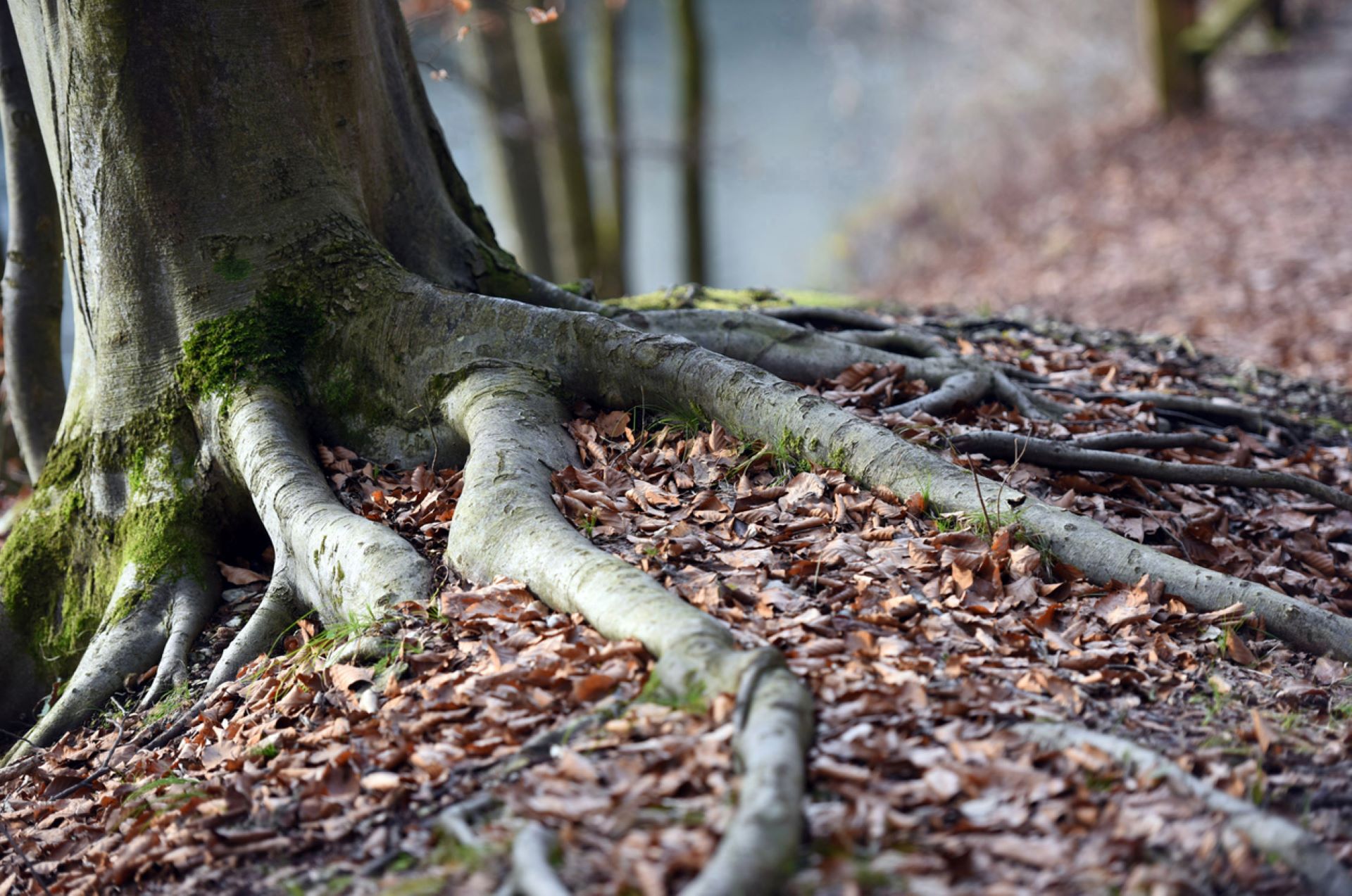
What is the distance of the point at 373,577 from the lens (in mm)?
3545

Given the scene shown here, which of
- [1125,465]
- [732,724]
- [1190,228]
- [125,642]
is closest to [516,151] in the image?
[1190,228]

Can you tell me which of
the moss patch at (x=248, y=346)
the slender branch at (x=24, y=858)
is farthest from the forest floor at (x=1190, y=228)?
the slender branch at (x=24, y=858)

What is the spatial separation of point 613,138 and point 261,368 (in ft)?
32.4

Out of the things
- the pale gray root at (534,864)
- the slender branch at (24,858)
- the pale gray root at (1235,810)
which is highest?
the pale gray root at (534,864)

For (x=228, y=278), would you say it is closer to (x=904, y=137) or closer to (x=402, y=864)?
(x=402, y=864)

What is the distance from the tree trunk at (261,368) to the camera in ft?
12.8

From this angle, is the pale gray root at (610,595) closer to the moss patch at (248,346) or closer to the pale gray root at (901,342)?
the moss patch at (248,346)

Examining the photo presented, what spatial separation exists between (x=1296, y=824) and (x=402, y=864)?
82.5 inches

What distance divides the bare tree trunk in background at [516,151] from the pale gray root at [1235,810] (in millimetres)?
10699

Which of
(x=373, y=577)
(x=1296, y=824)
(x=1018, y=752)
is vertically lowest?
(x=1296, y=824)

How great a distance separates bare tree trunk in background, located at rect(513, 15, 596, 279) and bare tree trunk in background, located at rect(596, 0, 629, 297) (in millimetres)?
527

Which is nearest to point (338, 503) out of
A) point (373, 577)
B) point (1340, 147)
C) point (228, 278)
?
point (373, 577)

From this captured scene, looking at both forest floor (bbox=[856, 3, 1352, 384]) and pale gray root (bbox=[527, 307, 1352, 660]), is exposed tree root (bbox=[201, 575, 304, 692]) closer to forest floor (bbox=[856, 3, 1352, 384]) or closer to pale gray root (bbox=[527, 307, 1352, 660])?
pale gray root (bbox=[527, 307, 1352, 660])

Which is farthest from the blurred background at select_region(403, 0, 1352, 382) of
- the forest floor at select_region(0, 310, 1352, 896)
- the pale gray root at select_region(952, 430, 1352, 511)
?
the forest floor at select_region(0, 310, 1352, 896)
